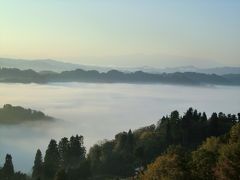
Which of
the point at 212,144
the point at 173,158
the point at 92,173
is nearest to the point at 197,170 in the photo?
the point at 173,158

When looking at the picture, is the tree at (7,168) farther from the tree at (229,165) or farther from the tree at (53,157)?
the tree at (229,165)

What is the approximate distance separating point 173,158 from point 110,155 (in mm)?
53884

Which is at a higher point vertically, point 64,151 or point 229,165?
point 229,165

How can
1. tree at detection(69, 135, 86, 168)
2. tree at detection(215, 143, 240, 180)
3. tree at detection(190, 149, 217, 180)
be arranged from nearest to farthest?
tree at detection(215, 143, 240, 180) < tree at detection(190, 149, 217, 180) < tree at detection(69, 135, 86, 168)

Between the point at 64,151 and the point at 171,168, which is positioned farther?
the point at 64,151

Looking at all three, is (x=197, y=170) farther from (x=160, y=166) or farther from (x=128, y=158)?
(x=128, y=158)

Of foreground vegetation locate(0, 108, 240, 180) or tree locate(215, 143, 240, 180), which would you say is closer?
tree locate(215, 143, 240, 180)

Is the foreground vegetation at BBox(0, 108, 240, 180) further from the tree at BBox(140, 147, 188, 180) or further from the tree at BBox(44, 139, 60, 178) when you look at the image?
the tree at BBox(140, 147, 188, 180)

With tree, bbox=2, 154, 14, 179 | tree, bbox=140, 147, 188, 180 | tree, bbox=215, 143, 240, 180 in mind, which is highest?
tree, bbox=215, 143, 240, 180

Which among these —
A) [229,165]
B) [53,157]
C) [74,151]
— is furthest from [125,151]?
[229,165]

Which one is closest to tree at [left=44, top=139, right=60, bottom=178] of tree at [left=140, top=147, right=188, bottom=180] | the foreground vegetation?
the foreground vegetation

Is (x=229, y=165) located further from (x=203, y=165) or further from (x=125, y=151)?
(x=125, y=151)

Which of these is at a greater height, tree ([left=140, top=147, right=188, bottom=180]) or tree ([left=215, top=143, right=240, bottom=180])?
tree ([left=215, top=143, right=240, bottom=180])

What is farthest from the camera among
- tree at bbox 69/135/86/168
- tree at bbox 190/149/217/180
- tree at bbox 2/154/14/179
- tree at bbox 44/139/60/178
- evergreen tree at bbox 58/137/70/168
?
tree at bbox 69/135/86/168
